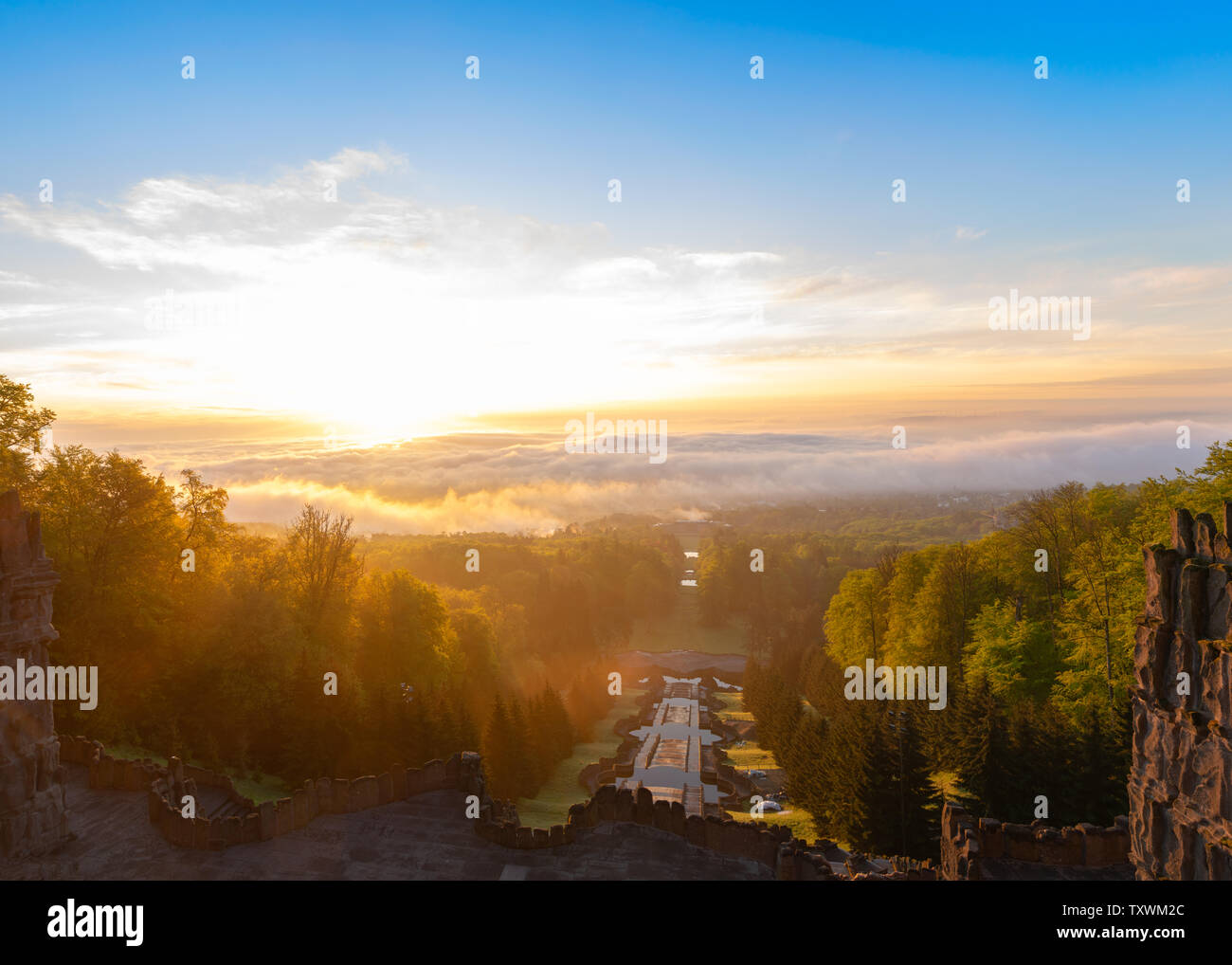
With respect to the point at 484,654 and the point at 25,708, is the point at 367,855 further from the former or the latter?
the point at 484,654

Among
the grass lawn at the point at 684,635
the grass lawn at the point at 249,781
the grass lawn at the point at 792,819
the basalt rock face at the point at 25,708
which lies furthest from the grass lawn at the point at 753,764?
the basalt rock face at the point at 25,708

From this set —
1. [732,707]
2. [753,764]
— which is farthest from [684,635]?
[753,764]

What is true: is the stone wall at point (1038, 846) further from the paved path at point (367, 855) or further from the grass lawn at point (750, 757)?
the grass lawn at point (750, 757)

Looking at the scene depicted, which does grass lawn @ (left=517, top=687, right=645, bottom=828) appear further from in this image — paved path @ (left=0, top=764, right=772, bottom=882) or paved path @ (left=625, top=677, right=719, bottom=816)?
paved path @ (left=0, top=764, right=772, bottom=882)
